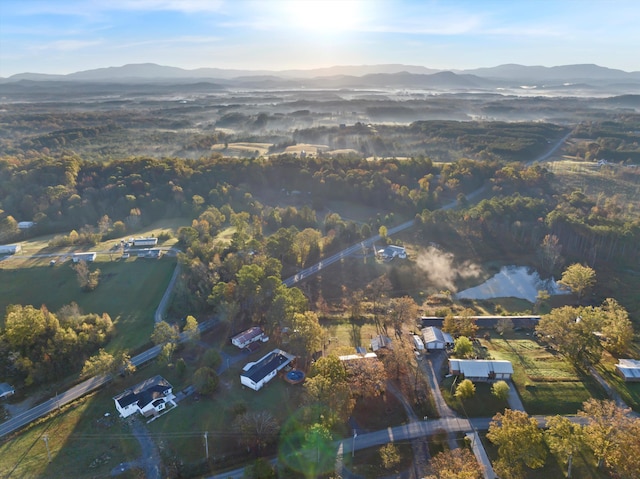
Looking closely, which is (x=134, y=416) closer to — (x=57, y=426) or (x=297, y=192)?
(x=57, y=426)

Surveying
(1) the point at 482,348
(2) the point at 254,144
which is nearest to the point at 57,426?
(1) the point at 482,348

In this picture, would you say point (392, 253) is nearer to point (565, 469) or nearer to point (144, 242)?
point (144, 242)

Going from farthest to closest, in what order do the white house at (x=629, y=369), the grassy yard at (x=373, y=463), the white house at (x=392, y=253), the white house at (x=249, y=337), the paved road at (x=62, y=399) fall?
the white house at (x=392, y=253)
the white house at (x=249, y=337)
the white house at (x=629, y=369)
the paved road at (x=62, y=399)
the grassy yard at (x=373, y=463)

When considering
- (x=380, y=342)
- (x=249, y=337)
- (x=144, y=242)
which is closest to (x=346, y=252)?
(x=380, y=342)

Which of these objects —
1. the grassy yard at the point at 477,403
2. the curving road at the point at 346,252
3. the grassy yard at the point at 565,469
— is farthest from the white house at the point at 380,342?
the curving road at the point at 346,252

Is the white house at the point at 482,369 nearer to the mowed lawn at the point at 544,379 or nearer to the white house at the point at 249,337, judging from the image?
the mowed lawn at the point at 544,379

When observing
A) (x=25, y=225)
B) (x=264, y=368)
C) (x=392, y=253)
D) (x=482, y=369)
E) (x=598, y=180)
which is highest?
(x=598, y=180)
